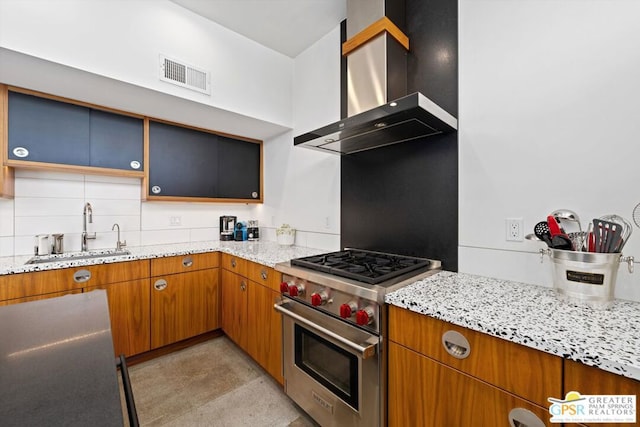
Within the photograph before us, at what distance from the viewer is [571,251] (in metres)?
0.97

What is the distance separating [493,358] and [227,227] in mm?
2616

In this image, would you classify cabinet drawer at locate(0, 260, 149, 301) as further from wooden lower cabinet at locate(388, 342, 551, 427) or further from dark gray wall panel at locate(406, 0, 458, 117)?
dark gray wall panel at locate(406, 0, 458, 117)

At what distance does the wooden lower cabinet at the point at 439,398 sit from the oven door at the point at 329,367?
8 cm

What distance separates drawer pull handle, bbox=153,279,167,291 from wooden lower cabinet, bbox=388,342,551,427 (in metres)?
1.83

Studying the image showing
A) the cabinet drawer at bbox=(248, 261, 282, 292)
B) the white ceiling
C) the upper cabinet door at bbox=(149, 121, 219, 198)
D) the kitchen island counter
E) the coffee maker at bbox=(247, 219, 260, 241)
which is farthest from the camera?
the coffee maker at bbox=(247, 219, 260, 241)

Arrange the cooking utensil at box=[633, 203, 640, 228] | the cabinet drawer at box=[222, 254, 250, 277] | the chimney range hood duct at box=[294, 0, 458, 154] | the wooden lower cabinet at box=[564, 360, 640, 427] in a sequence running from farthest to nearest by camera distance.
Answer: the cabinet drawer at box=[222, 254, 250, 277], the chimney range hood duct at box=[294, 0, 458, 154], the cooking utensil at box=[633, 203, 640, 228], the wooden lower cabinet at box=[564, 360, 640, 427]

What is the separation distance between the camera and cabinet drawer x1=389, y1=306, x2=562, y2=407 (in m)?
0.74

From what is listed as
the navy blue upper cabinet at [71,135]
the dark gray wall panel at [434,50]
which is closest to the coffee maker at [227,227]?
the navy blue upper cabinet at [71,135]

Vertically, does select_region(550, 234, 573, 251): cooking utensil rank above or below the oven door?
above

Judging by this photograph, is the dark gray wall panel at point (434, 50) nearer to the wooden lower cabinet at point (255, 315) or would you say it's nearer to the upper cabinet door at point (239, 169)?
the wooden lower cabinet at point (255, 315)

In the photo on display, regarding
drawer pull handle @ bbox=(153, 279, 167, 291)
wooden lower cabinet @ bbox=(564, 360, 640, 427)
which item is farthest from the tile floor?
wooden lower cabinet @ bbox=(564, 360, 640, 427)

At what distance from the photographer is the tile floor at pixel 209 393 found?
1545mm

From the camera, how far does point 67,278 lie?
5.67 ft

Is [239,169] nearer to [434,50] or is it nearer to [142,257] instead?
[142,257]
